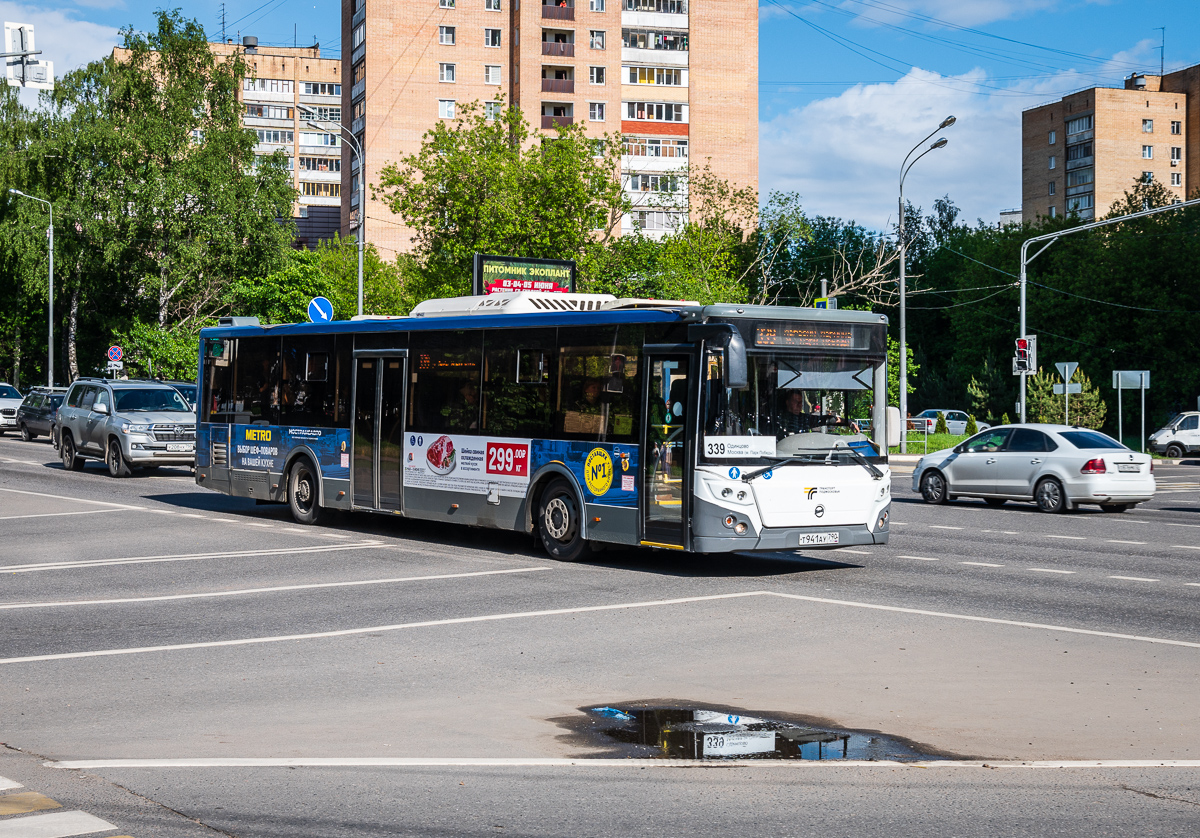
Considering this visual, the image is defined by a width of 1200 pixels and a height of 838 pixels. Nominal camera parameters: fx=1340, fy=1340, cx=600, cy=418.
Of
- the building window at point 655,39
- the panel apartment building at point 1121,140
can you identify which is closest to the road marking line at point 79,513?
the building window at point 655,39

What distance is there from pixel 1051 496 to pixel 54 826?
805 inches

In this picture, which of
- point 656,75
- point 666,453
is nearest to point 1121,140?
point 656,75

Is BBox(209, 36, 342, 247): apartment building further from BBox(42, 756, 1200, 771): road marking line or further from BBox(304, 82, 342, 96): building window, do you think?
BBox(42, 756, 1200, 771): road marking line

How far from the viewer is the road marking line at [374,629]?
366 inches

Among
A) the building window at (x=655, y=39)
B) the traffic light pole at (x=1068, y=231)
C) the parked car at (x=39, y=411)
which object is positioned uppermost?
the building window at (x=655, y=39)

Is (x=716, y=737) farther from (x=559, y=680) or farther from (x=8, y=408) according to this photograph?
(x=8, y=408)

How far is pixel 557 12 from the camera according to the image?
8031 cm

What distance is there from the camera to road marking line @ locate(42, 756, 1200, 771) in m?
6.21

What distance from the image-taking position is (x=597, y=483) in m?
14.4

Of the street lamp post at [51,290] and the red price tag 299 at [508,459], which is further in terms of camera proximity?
the street lamp post at [51,290]

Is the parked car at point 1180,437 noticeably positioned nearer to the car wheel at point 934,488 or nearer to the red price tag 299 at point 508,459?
the car wheel at point 934,488

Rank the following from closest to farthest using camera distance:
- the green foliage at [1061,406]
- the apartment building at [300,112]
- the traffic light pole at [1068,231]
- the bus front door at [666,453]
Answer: the bus front door at [666,453], the traffic light pole at [1068,231], the green foliage at [1061,406], the apartment building at [300,112]

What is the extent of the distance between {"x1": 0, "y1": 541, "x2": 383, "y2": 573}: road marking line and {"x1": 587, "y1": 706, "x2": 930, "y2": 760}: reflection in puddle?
876 centimetres

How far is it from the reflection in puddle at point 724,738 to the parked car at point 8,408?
4434cm
